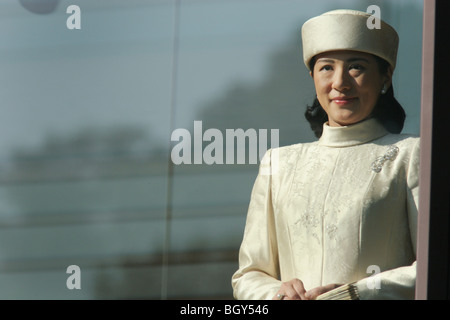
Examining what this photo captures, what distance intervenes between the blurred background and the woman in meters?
0.08

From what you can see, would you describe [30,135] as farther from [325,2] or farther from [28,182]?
[325,2]

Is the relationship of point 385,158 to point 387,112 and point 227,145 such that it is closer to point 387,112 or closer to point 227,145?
point 387,112

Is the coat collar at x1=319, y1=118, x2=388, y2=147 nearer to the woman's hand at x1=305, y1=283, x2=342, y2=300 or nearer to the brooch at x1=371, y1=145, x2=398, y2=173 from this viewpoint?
the brooch at x1=371, y1=145, x2=398, y2=173

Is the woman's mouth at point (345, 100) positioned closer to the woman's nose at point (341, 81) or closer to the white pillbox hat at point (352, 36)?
the woman's nose at point (341, 81)

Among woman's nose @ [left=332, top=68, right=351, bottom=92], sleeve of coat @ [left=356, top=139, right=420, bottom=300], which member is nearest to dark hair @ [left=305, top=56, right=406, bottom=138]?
woman's nose @ [left=332, top=68, right=351, bottom=92]

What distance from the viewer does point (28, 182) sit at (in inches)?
316

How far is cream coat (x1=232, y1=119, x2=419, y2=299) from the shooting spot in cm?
751

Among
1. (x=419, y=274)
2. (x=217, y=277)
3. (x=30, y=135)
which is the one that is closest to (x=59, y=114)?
(x=30, y=135)

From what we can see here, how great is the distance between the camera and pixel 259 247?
773cm

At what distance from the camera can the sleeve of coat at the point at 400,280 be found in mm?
7430

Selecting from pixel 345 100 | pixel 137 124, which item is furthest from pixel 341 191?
pixel 137 124

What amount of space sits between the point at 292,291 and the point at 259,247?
0.99ft

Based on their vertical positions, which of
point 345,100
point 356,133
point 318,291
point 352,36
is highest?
point 352,36

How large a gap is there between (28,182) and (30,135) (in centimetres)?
21
